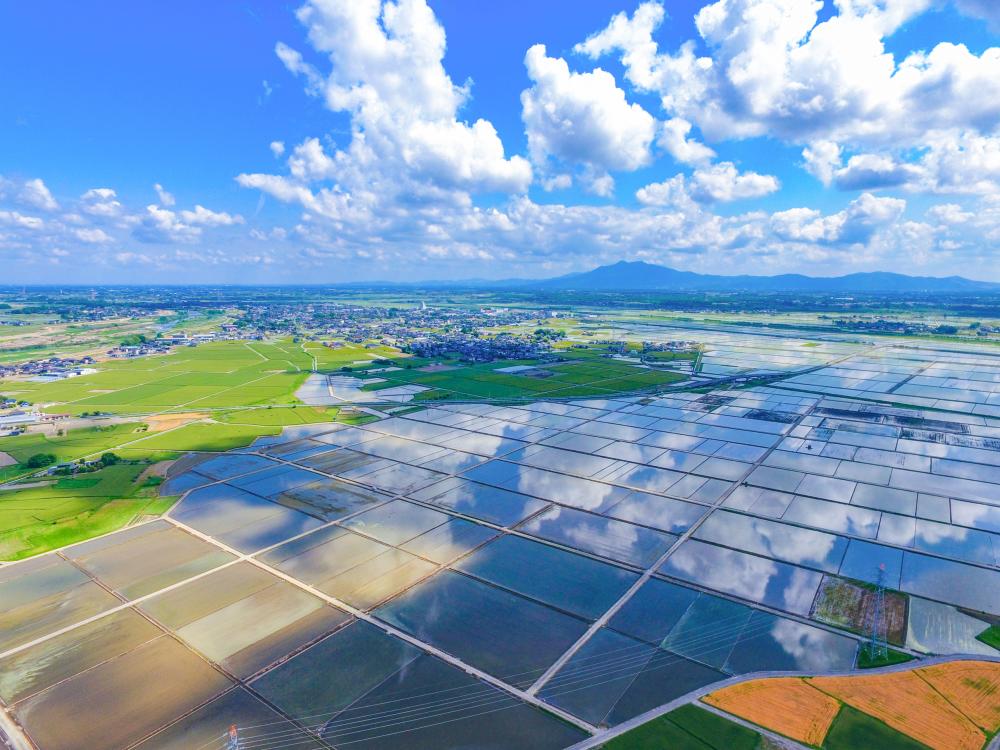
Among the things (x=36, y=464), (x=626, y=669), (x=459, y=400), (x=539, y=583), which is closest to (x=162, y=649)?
(x=539, y=583)

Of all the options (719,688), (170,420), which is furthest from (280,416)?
(719,688)

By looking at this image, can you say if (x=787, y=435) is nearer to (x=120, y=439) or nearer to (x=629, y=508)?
(x=629, y=508)

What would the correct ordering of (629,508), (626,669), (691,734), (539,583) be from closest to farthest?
(691,734)
(626,669)
(539,583)
(629,508)

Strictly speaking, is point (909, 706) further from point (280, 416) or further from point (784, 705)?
point (280, 416)

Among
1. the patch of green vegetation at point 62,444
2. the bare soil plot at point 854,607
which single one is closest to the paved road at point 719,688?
the bare soil plot at point 854,607

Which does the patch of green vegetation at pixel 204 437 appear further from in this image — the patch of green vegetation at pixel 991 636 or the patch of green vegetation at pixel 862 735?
the patch of green vegetation at pixel 991 636

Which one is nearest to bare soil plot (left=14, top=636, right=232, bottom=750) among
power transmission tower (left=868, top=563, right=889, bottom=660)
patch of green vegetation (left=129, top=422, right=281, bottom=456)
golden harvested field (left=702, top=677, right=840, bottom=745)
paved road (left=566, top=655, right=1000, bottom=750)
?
paved road (left=566, top=655, right=1000, bottom=750)

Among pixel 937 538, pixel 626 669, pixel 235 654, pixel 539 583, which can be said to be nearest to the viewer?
pixel 626 669

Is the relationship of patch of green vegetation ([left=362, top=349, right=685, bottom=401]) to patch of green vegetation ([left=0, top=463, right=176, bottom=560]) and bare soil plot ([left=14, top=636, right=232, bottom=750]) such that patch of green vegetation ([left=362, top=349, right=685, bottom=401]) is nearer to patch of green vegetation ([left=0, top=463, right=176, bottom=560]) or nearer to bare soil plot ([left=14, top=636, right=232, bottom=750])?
patch of green vegetation ([left=0, top=463, right=176, bottom=560])
